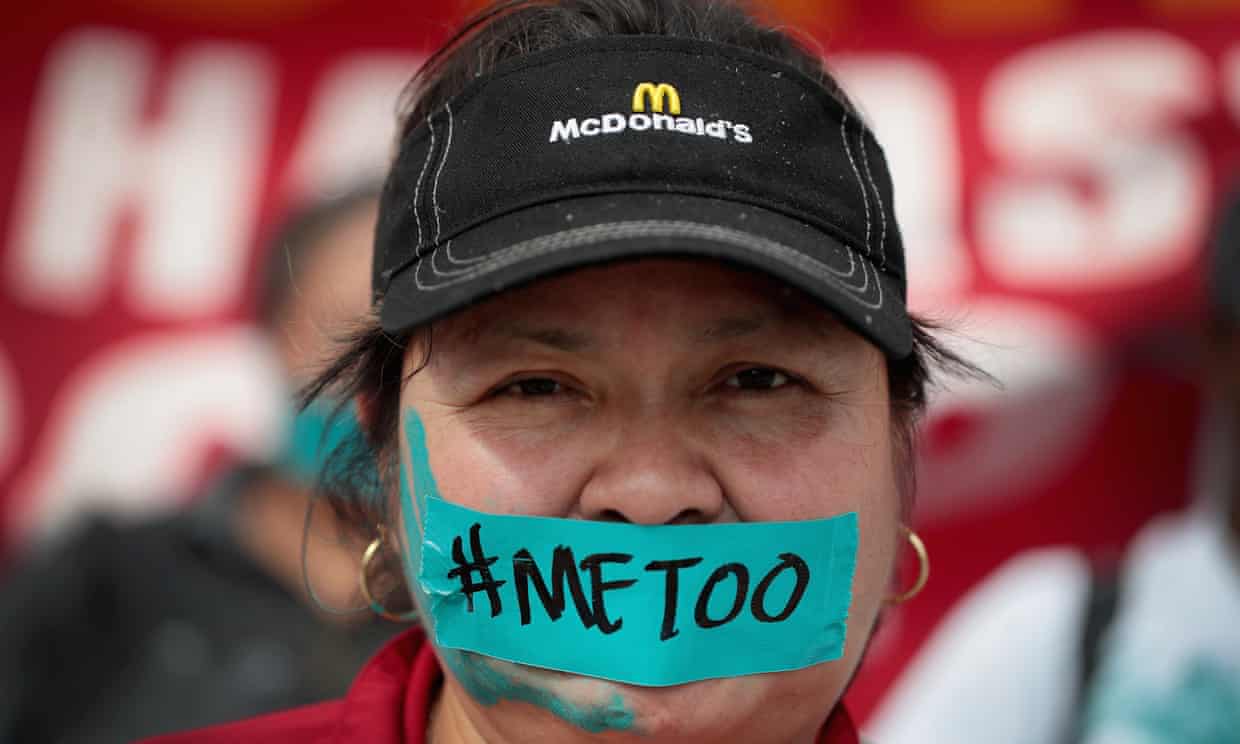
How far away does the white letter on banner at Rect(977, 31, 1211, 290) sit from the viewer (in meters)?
3.77

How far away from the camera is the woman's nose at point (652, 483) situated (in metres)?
1.35

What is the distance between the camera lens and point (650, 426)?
137 cm

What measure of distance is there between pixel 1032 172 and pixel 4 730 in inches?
119

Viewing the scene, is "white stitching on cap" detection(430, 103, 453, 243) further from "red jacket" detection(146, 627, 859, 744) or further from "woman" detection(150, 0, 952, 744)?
"red jacket" detection(146, 627, 859, 744)

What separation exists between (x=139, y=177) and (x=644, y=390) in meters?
3.19

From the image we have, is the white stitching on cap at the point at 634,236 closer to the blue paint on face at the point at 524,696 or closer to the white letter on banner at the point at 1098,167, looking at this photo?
the blue paint on face at the point at 524,696

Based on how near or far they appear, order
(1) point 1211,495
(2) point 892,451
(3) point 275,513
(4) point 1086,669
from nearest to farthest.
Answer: (2) point 892,451 < (4) point 1086,669 < (3) point 275,513 < (1) point 1211,495

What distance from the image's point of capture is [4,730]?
119 inches

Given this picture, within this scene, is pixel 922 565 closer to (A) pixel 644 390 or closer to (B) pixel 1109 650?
(A) pixel 644 390

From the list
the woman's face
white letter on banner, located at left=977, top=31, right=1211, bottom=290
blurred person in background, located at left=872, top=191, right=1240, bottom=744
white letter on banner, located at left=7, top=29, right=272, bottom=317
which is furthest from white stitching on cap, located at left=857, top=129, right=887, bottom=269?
white letter on banner, located at left=7, top=29, right=272, bottom=317

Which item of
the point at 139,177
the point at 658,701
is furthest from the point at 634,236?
the point at 139,177

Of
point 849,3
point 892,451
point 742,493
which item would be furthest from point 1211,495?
point 742,493

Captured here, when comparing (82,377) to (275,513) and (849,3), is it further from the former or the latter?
(849,3)

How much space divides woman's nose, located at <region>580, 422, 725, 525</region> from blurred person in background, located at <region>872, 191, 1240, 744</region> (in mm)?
1839
